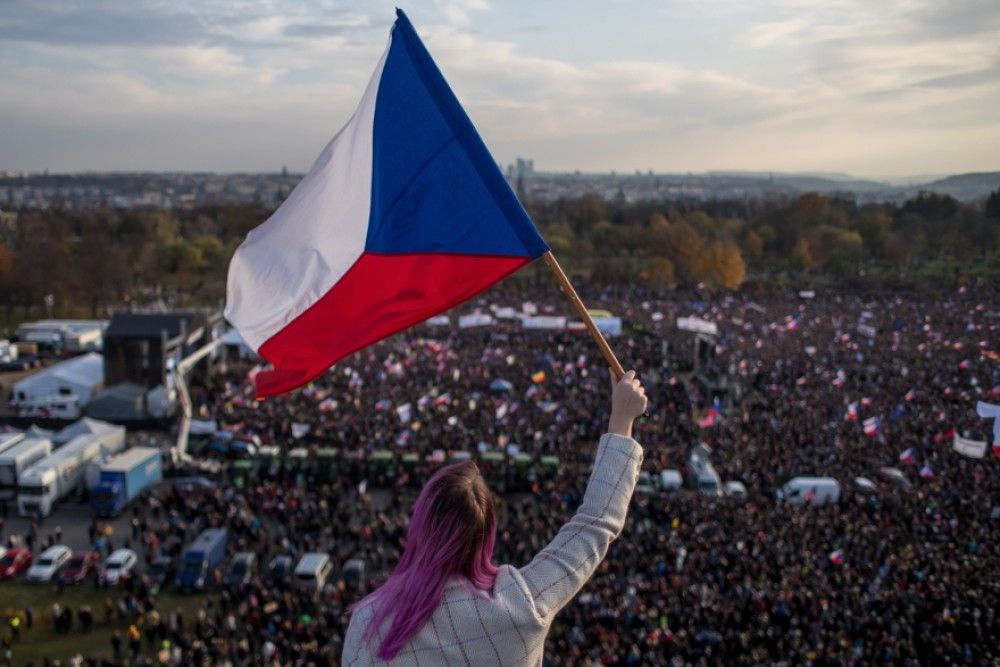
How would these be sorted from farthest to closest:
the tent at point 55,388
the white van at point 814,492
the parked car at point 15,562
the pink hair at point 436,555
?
the tent at point 55,388, the white van at point 814,492, the parked car at point 15,562, the pink hair at point 436,555

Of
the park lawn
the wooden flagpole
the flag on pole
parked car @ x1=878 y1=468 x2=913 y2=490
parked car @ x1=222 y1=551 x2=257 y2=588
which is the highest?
the wooden flagpole

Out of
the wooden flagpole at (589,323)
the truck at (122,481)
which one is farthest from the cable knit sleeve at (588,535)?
the truck at (122,481)

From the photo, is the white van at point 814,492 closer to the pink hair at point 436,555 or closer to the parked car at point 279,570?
the parked car at point 279,570

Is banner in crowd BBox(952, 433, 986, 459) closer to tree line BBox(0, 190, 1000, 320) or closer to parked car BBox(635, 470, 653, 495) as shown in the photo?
parked car BBox(635, 470, 653, 495)

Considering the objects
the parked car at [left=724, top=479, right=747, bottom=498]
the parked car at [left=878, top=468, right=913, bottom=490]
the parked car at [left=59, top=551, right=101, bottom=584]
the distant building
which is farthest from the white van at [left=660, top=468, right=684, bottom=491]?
the distant building

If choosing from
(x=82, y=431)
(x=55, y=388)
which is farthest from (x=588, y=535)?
(x=55, y=388)
